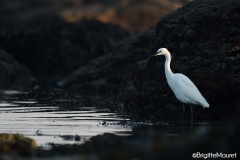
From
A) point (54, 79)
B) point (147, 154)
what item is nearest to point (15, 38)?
point (54, 79)

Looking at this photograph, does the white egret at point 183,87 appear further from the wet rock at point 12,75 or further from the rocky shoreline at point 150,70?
the wet rock at point 12,75

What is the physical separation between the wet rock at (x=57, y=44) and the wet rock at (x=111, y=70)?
318 inches

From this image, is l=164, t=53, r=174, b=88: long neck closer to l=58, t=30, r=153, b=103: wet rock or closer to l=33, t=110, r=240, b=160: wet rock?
l=33, t=110, r=240, b=160: wet rock

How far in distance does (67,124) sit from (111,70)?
1427 cm

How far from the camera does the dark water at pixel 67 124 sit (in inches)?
603

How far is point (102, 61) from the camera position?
33.2 metres

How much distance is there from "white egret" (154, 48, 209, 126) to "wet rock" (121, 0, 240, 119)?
0.67 metres

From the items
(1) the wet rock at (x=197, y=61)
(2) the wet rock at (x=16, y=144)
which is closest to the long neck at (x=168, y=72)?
(1) the wet rock at (x=197, y=61)

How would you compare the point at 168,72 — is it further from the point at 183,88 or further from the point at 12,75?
the point at 12,75

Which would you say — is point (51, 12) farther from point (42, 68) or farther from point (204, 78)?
point (204, 78)

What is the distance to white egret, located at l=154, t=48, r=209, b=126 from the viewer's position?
18.1 metres

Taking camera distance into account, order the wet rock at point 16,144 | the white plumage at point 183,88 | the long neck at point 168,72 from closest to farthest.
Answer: the wet rock at point 16,144 → the white plumage at point 183,88 → the long neck at point 168,72

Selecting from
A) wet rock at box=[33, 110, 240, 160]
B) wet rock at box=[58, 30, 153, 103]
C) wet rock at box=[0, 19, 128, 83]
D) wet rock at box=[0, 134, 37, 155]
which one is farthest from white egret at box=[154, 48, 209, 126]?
wet rock at box=[0, 19, 128, 83]

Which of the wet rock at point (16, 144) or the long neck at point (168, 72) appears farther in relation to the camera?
the long neck at point (168, 72)
